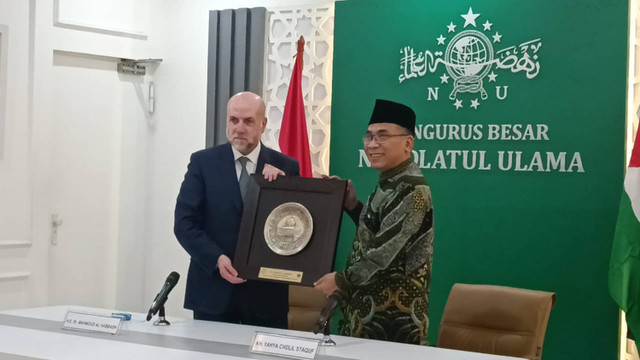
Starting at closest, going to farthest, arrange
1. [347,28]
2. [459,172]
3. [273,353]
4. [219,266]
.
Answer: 1. [273,353]
2. [219,266]
3. [459,172]
4. [347,28]

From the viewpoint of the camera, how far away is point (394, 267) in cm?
321

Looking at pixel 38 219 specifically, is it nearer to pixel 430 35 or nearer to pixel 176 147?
pixel 176 147

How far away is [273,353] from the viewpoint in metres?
2.68

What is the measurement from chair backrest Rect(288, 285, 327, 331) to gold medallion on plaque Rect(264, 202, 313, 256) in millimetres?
1256

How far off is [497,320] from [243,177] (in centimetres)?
131

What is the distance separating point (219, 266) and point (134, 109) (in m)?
3.08

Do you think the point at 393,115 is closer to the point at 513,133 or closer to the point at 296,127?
the point at 513,133

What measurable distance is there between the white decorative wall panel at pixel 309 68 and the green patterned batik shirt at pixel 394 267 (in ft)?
7.13

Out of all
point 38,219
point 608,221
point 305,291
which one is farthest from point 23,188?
point 608,221

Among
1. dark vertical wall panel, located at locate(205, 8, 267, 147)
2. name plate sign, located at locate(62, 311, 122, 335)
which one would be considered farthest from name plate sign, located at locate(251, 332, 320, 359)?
dark vertical wall panel, located at locate(205, 8, 267, 147)

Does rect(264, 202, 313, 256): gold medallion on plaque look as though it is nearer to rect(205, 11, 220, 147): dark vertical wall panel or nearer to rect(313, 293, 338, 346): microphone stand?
rect(313, 293, 338, 346): microphone stand

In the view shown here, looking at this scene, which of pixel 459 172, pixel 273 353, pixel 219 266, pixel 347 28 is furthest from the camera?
pixel 347 28

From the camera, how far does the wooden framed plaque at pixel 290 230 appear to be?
327 cm

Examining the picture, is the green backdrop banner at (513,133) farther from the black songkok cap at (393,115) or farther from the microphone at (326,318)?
the microphone at (326,318)
